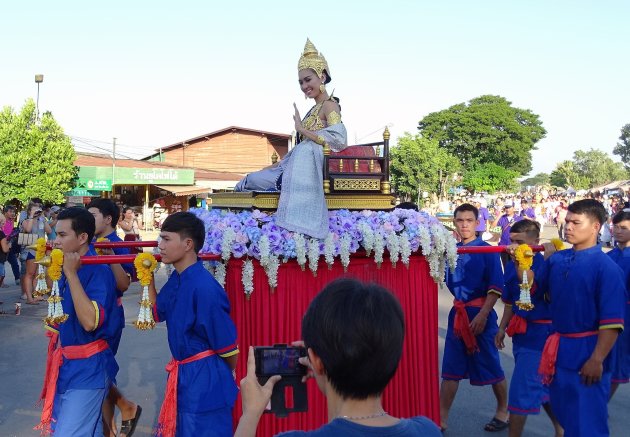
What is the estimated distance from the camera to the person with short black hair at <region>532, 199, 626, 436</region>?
146 inches

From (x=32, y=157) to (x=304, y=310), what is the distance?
23.0 metres

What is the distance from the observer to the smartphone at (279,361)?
1.90 meters

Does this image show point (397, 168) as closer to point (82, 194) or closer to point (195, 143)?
point (195, 143)

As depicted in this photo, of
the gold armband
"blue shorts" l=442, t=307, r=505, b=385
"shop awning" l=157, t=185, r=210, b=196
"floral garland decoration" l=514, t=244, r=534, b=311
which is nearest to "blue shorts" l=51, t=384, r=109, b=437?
the gold armband

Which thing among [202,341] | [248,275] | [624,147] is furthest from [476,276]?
[624,147]

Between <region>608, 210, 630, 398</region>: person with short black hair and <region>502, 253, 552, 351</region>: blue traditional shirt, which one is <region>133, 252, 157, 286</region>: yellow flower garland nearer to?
<region>502, 253, 552, 351</region>: blue traditional shirt

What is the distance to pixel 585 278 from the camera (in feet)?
12.5

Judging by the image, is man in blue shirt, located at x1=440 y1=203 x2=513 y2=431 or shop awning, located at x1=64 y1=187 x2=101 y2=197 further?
shop awning, located at x1=64 y1=187 x2=101 y2=197

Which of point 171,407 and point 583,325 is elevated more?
point 583,325

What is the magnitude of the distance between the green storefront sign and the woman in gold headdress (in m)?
24.6

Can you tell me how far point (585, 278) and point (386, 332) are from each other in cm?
272

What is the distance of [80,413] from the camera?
365 cm

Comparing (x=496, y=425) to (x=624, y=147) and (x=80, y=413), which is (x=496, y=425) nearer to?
(x=80, y=413)

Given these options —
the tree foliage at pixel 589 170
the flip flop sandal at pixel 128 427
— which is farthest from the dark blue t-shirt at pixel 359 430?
the tree foliage at pixel 589 170
